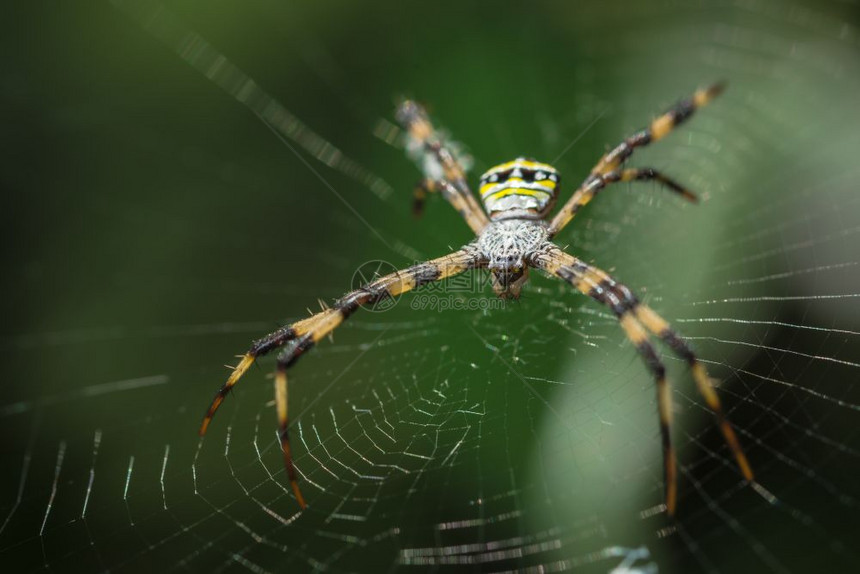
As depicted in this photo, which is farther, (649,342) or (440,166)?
(440,166)

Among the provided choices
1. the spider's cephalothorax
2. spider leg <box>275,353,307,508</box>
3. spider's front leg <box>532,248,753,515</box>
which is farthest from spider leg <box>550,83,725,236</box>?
spider leg <box>275,353,307,508</box>

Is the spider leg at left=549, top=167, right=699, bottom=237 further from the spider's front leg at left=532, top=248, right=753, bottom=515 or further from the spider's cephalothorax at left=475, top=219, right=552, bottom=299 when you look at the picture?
the spider's front leg at left=532, top=248, right=753, bottom=515

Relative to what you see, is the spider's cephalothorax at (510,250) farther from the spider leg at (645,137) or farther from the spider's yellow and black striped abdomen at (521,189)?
the spider leg at (645,137)

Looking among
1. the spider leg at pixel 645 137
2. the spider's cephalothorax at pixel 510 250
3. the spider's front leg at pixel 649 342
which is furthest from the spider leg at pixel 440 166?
the spider's front leg at pixel 649 342

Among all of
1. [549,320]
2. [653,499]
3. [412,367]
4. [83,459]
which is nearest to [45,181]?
[83,459]

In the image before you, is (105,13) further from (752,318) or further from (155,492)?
(752,318)

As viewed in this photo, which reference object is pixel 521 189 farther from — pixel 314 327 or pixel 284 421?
pixel 284 421

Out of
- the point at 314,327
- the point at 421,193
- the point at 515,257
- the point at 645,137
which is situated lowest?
the point at 314,327

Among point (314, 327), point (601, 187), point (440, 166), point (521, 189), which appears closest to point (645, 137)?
point (601, 187)
